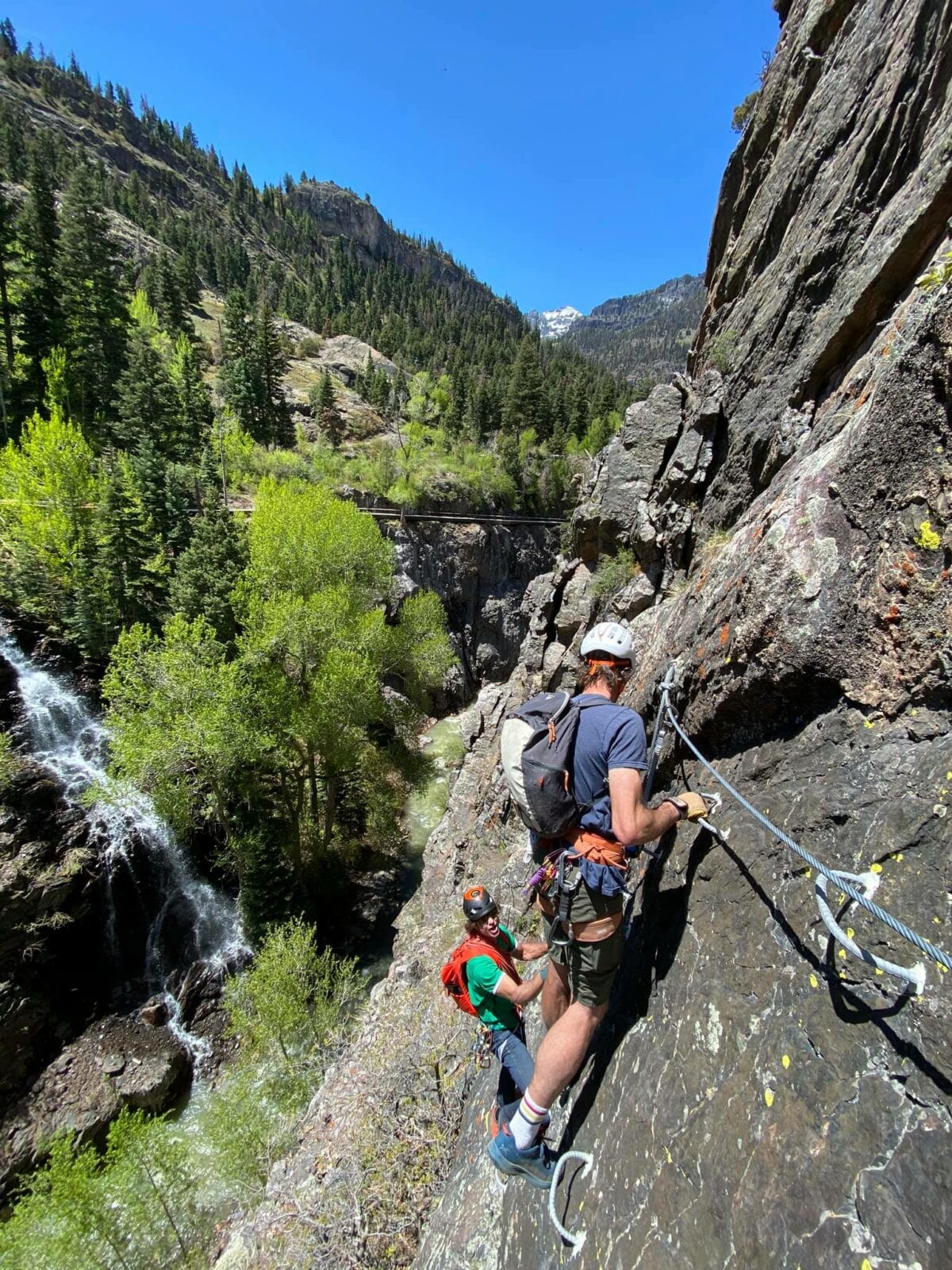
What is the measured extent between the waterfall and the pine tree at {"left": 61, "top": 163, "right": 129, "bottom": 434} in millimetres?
23252

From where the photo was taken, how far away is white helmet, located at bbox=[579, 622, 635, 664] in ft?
12.9

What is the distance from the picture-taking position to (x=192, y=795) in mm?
19891

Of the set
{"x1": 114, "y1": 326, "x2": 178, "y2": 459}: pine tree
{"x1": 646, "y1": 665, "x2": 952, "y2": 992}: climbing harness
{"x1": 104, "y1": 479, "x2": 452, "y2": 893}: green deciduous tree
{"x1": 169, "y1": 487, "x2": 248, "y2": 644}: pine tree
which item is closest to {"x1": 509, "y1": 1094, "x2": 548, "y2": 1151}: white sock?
{"x1": 646, "y1": 665, "x2": 952, "y2": 992}: climbing harness

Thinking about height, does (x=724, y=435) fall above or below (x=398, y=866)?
above

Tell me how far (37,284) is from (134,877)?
118ft

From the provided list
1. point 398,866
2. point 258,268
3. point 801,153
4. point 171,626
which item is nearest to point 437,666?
point 398,866

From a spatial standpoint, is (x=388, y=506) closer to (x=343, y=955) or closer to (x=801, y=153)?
(x=343, y=955)

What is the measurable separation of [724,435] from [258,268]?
13202cm

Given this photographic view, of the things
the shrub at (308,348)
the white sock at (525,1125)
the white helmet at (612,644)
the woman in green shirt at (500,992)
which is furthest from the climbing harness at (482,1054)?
the shrub at (308,348)

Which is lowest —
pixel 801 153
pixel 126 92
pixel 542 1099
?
pixel 542 1099

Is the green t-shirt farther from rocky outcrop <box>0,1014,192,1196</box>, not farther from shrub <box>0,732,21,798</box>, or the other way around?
shrub <box>0,732,21,798</box>

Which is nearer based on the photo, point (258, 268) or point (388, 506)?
point (388, 506)

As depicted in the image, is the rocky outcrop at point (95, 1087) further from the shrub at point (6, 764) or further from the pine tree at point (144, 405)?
the pine tree at point (144, 405)

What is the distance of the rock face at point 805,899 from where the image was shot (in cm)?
224
